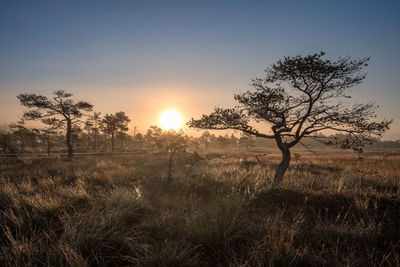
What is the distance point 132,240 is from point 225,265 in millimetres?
1817

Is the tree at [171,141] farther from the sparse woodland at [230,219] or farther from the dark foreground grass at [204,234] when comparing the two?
the dark foreground grass at [204,234]

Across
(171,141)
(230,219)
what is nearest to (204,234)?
(230,219)

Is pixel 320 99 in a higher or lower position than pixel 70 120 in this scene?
lower

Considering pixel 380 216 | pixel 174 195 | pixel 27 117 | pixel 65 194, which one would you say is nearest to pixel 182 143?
pixel 174 195

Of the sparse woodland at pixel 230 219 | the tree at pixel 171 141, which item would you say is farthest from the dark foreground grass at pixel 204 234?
the tree at pixel 171 141

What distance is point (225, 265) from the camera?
8.59 feet

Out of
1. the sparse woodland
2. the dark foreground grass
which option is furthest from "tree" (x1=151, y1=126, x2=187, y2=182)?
the dark foreground grass

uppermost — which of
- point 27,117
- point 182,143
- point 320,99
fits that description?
point 27,117

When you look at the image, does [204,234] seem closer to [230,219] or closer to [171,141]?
[230,219]

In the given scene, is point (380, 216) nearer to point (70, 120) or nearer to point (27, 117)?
point (70, 120)

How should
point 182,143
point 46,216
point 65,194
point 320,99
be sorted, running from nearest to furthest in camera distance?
point 46,216 < point 65,194 < point 320,99 < point 182,143

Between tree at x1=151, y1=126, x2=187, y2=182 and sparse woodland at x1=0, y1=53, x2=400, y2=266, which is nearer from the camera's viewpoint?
sparse woodland at x1=0, y1=53, x2=400, y2=266

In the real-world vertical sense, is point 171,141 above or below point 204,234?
above

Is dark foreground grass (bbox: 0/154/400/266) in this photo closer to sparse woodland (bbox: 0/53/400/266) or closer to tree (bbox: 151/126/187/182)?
sparse woodland (bbox: 0/53/400/266)
